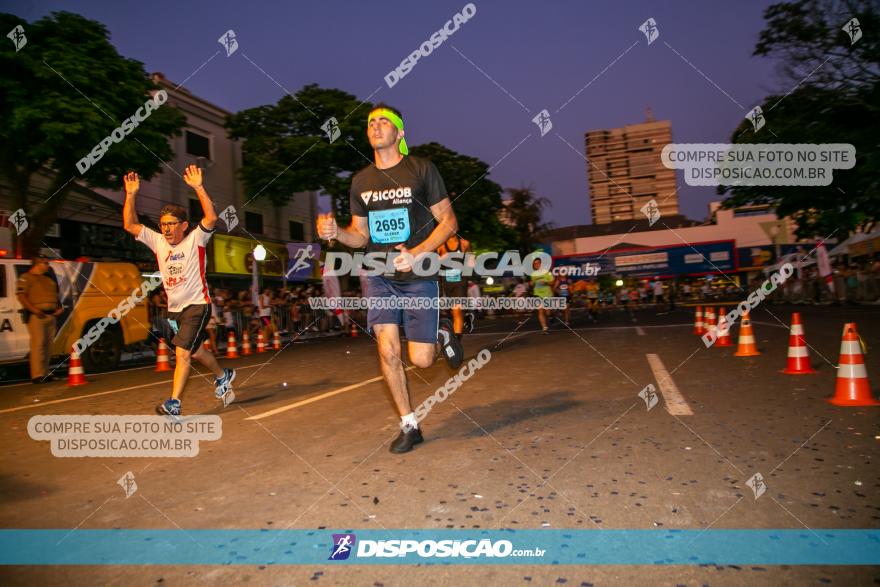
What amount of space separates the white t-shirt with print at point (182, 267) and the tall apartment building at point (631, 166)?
16329 centimetres

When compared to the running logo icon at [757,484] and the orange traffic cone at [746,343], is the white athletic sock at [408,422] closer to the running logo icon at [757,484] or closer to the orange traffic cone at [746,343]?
the running logo icon at [757,484]

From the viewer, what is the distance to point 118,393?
7102 mm

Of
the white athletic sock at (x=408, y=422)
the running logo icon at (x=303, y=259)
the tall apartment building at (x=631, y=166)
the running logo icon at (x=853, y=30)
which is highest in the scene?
the tall apartment building at (x=631, y=166)

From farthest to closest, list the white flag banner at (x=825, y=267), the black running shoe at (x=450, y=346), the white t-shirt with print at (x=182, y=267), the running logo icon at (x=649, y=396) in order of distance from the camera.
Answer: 1. the white flag banner at (x=825, y=267)
2. the white t-shirt with print at (x=182, y=267)
3. the black running shoe at (x=450, y=346)
4. the running logo icon at (x=649, y=396)

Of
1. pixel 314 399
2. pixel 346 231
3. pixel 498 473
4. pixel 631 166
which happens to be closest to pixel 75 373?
pixel 314 399

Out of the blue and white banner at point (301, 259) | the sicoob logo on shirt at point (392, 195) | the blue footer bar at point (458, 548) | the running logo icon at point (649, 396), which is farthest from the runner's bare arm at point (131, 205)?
the blue and white banner at point (301, 259)

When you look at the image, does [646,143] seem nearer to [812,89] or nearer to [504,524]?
[812,89]

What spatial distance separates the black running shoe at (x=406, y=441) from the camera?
3.62 meters

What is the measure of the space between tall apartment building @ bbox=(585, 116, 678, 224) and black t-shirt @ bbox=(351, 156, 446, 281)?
164 meters

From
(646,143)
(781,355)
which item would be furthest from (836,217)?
(646,143)

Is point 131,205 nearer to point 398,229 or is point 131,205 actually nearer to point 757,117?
point 398,229

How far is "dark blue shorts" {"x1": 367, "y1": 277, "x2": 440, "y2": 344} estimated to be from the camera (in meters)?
3.93

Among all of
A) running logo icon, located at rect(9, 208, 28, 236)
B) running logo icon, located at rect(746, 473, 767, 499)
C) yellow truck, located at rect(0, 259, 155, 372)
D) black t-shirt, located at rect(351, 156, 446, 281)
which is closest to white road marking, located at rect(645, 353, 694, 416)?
running logo icon, located at rect(746, 473, 767, 499)

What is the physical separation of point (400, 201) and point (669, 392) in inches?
126
